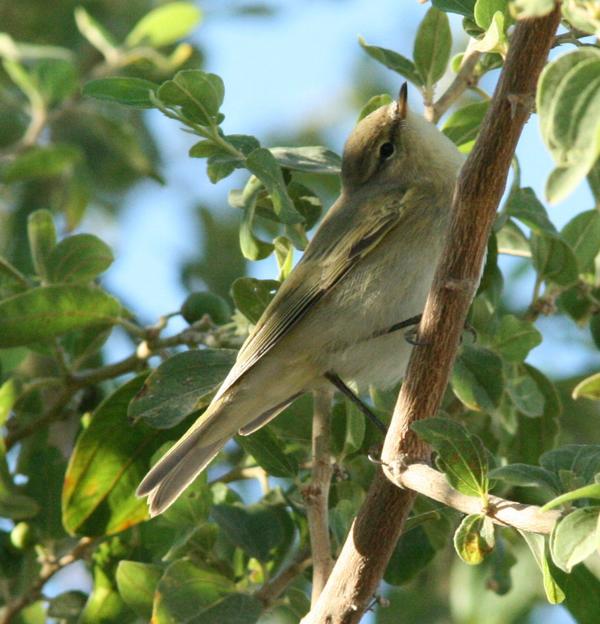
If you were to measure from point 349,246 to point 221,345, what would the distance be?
18.2 inches

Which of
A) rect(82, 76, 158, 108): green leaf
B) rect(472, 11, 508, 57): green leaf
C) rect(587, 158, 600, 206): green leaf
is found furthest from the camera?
rect(587, 158, 600, 206): green leaf

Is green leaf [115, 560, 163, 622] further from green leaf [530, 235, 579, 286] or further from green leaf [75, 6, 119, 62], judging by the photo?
green leaf [75, 6, 119, 62]

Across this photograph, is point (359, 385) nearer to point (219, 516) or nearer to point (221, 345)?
point (221, 345)

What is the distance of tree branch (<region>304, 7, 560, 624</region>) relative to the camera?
5.81 ft

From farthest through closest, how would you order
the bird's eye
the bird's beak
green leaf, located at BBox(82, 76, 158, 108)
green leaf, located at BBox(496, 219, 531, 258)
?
the bird's eye
the bird's beak
green leaf, located at BBox(496, 219, 531, 258)
green leaf, located at BBox(82, 76, 158, 108)

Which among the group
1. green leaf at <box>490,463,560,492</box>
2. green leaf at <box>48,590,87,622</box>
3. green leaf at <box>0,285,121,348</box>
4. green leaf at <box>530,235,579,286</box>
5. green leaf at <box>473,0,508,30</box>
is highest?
green leaf at <box>473,0,508,30</box>

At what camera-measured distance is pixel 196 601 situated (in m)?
2.45

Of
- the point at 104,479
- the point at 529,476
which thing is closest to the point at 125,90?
the point at 104,479

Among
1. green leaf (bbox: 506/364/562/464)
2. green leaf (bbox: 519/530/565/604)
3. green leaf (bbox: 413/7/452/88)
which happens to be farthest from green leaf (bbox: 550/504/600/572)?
green leaf (bbox: 413/7/452/88)

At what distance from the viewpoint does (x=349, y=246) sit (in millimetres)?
3045

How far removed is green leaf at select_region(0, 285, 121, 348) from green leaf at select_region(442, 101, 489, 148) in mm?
992

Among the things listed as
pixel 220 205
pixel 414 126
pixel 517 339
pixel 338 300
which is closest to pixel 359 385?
pixel 338 300

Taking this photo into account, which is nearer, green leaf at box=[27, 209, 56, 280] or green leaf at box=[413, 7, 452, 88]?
green leaf at box=[413, 7, 452, 88]

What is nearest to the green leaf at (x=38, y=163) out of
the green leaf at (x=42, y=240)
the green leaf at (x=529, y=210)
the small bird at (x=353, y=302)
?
the green leaf at (x=42, y=240)
